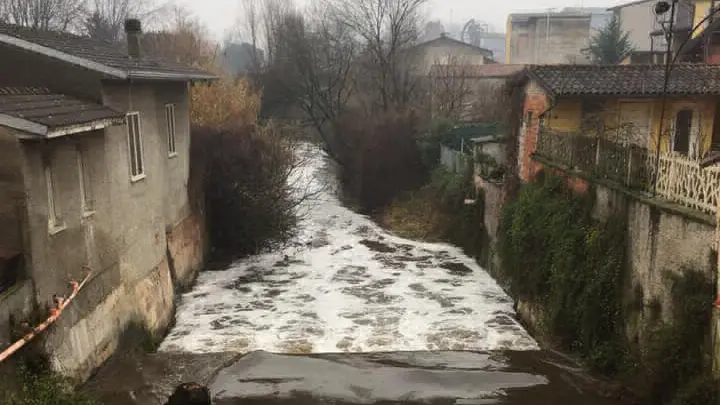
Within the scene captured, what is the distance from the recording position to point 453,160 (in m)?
28.1

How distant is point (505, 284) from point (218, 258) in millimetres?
10058

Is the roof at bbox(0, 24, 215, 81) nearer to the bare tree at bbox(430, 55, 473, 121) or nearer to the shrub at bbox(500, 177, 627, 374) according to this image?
the shrub at bbox(500, 177, 627, 374)

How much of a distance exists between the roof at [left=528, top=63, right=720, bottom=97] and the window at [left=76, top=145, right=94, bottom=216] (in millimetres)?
12352

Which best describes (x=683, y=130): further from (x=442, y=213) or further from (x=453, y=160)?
(x=453, y=160)

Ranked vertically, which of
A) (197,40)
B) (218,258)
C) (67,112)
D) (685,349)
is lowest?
(218,258)

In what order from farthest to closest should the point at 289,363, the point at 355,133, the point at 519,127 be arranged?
the point at 355,133 < the point at 519,127 < the point at 289,363

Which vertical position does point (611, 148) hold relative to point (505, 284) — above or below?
above

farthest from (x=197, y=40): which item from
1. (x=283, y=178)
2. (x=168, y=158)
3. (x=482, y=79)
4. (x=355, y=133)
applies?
(x=168, y=158)

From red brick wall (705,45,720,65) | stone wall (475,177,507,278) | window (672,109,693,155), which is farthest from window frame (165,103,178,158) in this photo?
red brick wall (705,45,720,65)

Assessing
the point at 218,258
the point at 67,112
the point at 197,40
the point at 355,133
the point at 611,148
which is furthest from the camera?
the point at 197,40

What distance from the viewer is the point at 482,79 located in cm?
4203

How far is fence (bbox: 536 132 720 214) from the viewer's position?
890 centimetres

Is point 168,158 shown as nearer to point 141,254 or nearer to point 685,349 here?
point 141,254

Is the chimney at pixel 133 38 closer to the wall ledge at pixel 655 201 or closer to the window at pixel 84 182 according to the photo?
the window at pixel 84 182
